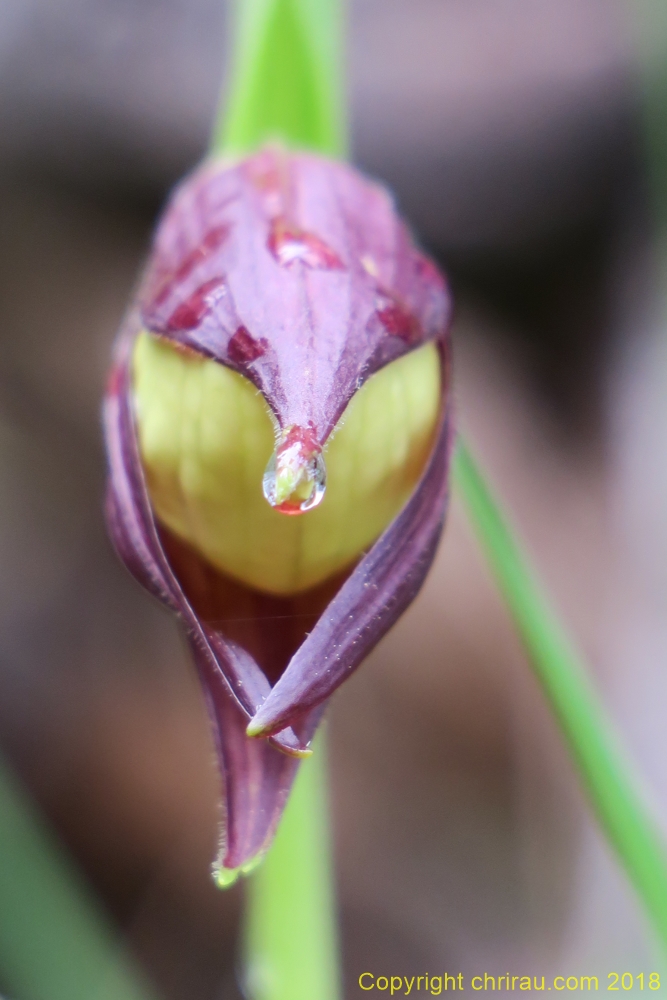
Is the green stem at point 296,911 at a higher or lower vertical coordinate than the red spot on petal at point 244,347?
lower

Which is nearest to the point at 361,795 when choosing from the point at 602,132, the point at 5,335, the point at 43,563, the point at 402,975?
the point at 402,975

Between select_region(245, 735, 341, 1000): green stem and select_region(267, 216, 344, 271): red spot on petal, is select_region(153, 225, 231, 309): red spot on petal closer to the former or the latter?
select_region(267, 216, 344, 271): red spot on petal

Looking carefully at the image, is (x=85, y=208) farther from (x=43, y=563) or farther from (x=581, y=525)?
(x=581, y=525)

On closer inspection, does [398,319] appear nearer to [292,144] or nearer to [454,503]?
[292,144]

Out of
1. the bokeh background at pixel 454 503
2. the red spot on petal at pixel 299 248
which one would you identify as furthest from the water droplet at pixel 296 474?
the bokeh background at pixel 454 503

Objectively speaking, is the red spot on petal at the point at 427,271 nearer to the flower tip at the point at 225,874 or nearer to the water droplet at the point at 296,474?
the water droplet at the point at 296,474

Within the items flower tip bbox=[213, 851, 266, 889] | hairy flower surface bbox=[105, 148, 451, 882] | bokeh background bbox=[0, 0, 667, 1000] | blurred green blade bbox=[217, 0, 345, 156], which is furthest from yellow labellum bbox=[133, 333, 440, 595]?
bokeh background bbox=[0, 0, 667, 1000]
